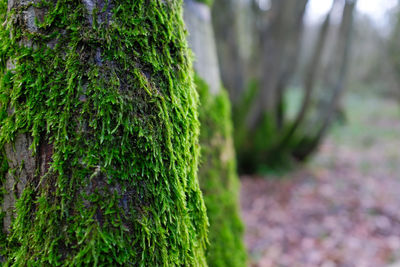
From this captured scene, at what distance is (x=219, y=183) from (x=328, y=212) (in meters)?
4.40

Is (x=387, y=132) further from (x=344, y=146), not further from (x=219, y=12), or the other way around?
(x=219, y=12)

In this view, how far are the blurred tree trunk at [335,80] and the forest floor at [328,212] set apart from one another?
27.1 inches

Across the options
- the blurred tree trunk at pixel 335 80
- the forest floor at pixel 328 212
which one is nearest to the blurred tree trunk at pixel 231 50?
the blurred tree trunk at pixel 335 80

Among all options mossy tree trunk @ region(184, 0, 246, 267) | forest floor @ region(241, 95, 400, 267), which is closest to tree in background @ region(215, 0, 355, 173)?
forest floor @ region(241, 95, 400, 267)

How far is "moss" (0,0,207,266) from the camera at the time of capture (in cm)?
90

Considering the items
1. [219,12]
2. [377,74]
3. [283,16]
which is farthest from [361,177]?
[377,74]

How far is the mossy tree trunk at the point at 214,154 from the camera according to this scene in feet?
5.96

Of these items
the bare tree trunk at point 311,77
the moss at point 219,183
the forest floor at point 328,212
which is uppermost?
the bare tree trunk at point 311,77

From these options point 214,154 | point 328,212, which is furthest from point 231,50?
point 214,154

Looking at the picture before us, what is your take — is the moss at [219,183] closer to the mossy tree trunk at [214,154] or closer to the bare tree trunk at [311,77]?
the mossy tree trunk at [214,154]

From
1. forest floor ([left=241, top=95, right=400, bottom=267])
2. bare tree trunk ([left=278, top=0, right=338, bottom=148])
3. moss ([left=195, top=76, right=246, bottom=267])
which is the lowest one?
forest floor ([left=241, top=95, right=400, bottom=267])

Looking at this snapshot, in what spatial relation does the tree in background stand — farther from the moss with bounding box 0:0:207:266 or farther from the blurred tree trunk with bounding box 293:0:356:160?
the moss with bounding box 0:0:207:266

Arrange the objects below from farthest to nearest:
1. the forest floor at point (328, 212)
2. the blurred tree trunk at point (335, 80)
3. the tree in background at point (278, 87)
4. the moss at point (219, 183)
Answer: the tree in background at point (278, 87), the blurred tree trunk at point (335, 80), the forest floor at point (328, 212), the moss at point (219, 183)

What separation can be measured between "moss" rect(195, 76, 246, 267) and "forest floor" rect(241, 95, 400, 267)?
220cm
